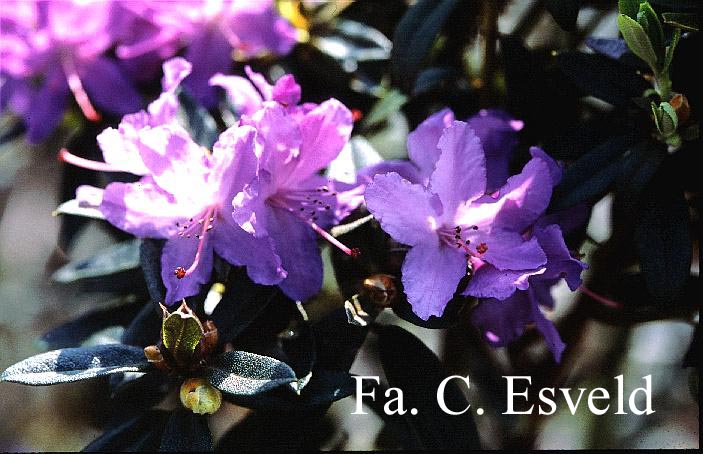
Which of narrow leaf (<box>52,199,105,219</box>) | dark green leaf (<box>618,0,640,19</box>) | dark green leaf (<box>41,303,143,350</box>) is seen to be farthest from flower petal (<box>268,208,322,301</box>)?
dark green leaf (<box>618,0,640,19</box>)

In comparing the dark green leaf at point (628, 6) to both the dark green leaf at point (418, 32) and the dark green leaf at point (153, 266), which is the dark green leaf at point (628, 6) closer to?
the dark green leaf at point (418, 32)

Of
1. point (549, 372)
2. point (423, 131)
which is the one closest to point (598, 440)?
point (549, 372)

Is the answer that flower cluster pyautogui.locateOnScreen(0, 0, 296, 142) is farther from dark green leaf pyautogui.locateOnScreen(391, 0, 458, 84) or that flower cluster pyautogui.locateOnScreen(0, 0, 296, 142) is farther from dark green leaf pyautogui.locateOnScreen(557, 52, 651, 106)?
dark green leaf pyautogui.locateOnScreen(557, 52, 651, 106)

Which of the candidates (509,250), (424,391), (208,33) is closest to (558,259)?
(509,250)

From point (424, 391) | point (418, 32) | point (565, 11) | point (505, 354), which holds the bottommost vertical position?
point (505, 354)

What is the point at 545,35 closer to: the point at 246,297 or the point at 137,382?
the point at 246,297

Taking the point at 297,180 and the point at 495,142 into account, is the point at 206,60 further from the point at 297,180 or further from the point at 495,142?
the point at 495,142
